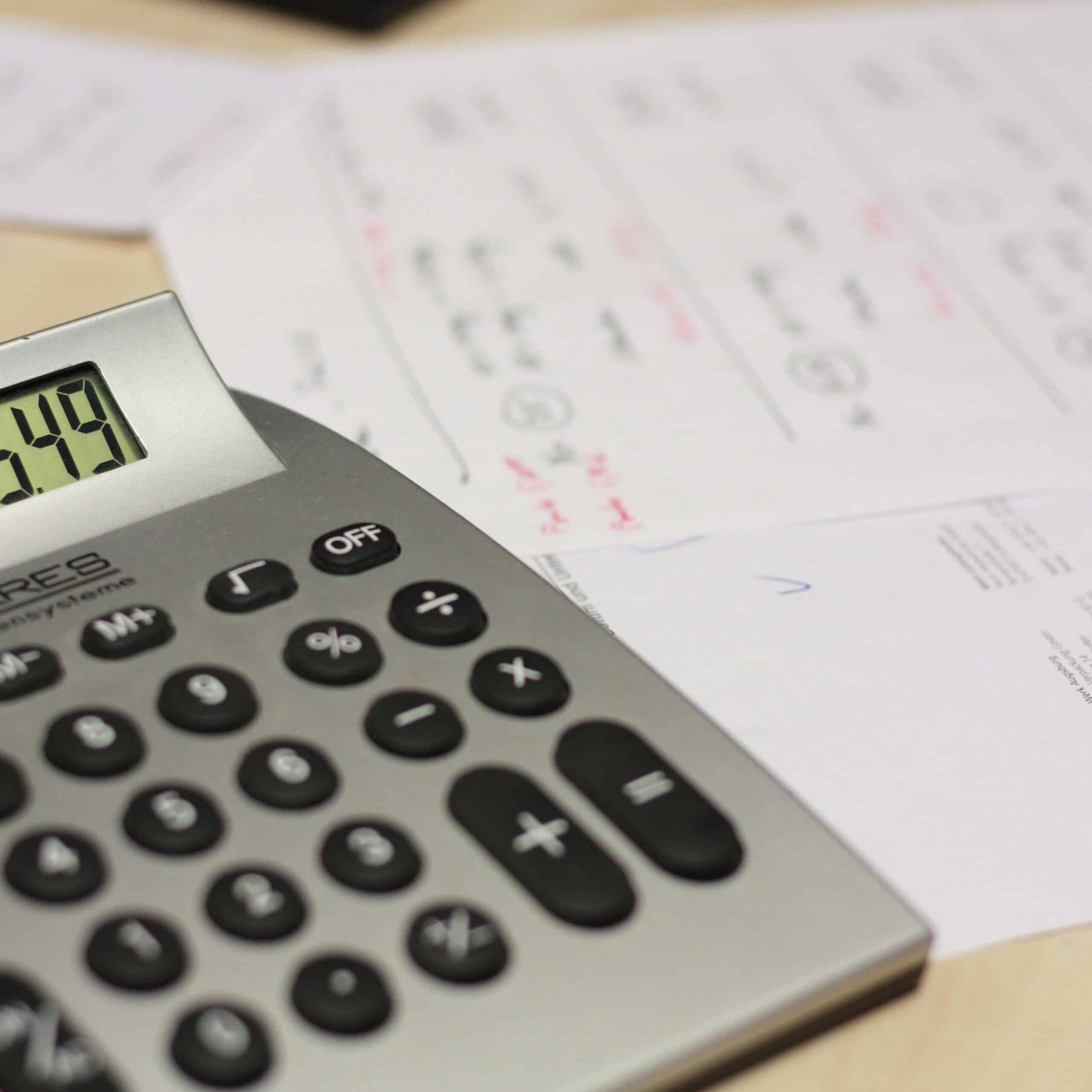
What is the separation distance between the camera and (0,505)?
30cm

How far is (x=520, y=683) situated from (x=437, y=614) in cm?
3

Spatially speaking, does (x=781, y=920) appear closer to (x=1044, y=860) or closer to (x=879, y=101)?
(x=1044, y=860)

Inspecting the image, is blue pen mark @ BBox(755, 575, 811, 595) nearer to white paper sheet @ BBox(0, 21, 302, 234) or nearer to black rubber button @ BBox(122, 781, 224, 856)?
black rubber button @ BBox(122, 781, 224, 856)

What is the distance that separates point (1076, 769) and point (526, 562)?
143mm

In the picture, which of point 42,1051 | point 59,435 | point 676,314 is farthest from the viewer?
point 676,314

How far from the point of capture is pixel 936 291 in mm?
500

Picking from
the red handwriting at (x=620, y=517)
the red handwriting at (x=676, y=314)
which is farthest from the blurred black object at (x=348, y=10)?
the red handwriting at (x=620, y=517)

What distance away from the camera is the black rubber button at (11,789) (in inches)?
9.5

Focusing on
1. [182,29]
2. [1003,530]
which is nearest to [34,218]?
[182,29]

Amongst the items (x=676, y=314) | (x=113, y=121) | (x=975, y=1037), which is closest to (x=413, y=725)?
(x=975, y=1037)

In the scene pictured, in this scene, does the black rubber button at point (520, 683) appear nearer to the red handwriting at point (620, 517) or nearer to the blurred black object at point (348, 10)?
the red handwriting at point (620, 517)

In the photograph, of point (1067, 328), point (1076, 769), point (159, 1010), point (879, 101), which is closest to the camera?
point (159, 1010)

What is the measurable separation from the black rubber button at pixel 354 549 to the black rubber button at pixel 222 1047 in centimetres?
11

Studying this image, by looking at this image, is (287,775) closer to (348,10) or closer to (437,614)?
(437,614)
